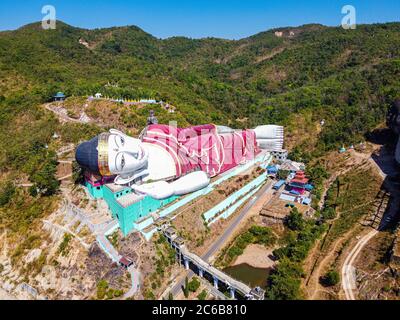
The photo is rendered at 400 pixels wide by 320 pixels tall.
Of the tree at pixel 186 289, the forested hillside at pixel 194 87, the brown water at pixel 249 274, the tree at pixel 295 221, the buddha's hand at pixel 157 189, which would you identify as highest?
the forested hillside at pixel 194 87

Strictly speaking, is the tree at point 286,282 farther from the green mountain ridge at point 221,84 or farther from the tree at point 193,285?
the green mountain ridge at point 221,84

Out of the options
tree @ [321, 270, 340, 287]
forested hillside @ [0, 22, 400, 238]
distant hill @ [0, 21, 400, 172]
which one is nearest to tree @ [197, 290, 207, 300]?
tree @ [321, 270, 340, 287]

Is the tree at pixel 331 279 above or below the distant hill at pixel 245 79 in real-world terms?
below

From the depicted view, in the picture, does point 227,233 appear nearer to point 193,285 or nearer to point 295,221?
point 295,221

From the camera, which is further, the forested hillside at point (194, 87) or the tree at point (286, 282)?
the forested hillside at point (194, 87)

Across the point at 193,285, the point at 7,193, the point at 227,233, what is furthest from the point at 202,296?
the point at 7,193

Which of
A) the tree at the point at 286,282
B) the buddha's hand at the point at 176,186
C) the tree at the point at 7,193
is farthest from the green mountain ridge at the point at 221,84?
the tree at the point at 286,282

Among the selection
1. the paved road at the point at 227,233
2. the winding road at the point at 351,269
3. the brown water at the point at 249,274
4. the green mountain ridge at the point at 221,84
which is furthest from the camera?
the green mountain ridge at the point at 221,84

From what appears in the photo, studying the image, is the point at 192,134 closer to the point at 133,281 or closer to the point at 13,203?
the point at 133,281
